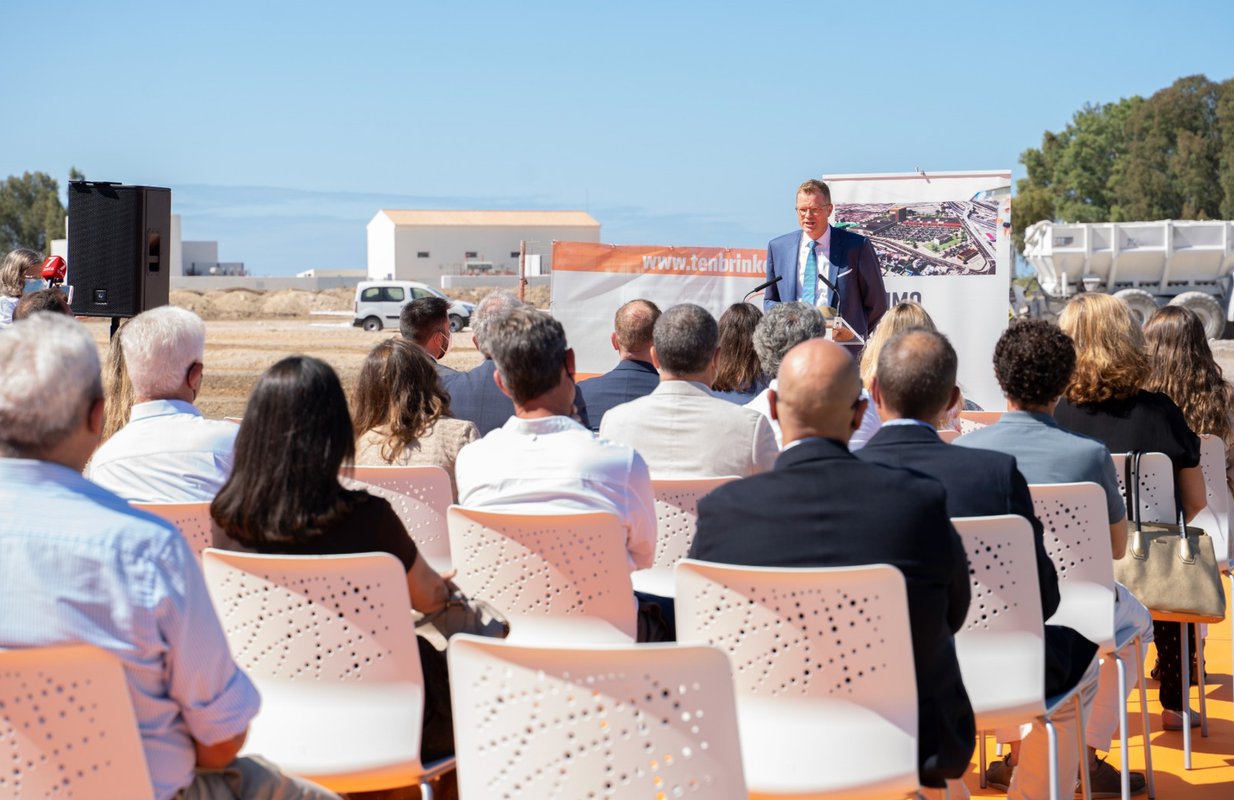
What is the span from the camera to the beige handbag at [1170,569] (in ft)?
13.6

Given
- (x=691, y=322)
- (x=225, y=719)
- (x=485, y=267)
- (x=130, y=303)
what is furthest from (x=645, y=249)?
(x=485, y=267)

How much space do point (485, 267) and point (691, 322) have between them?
250 feet

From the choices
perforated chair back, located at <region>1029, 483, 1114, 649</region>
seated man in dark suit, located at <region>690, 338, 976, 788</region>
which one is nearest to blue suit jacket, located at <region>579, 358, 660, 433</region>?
perforated chair back, located at <region>1029, 483, 1114, 649</region>

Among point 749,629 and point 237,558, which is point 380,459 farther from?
point 749,629

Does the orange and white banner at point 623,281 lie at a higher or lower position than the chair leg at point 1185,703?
higher

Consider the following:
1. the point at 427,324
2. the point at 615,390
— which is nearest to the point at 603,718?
the point at 615,390

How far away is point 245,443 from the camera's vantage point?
107 inches

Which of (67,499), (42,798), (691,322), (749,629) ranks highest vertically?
(691,322)

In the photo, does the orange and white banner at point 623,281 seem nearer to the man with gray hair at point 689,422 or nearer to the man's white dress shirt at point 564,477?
the man with gray hair at point 689,422

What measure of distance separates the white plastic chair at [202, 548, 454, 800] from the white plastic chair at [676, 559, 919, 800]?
2.04 feet

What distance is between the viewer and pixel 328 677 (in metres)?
2.73

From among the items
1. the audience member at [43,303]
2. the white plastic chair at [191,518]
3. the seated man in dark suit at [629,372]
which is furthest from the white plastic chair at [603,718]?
the audience member at [43,303]

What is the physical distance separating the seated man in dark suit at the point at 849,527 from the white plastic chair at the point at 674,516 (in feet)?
3.17

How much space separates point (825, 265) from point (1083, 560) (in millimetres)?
3962
